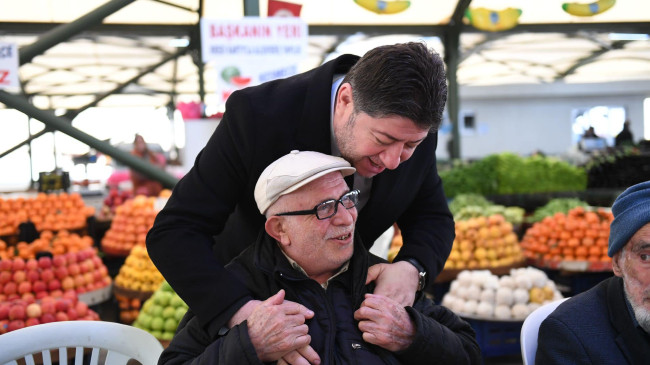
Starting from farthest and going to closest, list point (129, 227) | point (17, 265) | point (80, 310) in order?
1. point (129, 227)
2. point (17, 265)
3. point (80, 310)

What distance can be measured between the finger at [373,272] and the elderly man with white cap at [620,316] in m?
0.51

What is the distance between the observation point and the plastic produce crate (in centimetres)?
366

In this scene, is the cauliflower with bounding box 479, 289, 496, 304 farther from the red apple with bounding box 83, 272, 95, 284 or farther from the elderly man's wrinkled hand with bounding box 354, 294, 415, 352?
the red apple with bounding box 83, 272, 95, 284

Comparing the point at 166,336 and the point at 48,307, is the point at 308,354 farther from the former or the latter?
the point at 48,307

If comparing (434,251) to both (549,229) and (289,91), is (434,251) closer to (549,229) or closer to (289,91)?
(289,91)

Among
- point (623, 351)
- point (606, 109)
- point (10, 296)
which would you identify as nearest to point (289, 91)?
point (623, 351)

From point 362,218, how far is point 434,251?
269 millimetres

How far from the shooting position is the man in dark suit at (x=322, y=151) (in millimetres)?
1400

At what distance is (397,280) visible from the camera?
1.70m

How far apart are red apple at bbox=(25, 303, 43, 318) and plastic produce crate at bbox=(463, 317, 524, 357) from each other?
8.50ft

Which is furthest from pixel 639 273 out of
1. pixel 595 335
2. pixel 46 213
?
pixel 46 213

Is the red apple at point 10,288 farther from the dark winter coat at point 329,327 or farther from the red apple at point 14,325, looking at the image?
the dark winter coat at point 329,327

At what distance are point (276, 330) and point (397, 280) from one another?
0.42 meters

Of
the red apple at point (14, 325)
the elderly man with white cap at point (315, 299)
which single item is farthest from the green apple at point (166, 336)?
the elderly man with white cap at point (315, 299)
